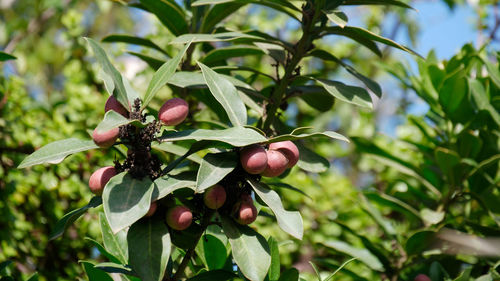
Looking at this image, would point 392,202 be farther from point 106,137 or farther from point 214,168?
point 106,137

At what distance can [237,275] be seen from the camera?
1008mm

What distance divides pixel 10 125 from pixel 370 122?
2114mm

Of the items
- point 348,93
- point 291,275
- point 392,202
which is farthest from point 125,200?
point 392,202

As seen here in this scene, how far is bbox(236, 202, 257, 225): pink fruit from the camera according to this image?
36.4 inches

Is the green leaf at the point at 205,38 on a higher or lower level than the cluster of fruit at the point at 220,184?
higher

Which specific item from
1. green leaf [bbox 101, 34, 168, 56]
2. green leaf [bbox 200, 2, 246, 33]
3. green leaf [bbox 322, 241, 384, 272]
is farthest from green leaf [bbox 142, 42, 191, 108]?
green leaf [bbox 322, 241, 384, 272]

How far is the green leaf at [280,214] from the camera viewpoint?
2.82 feet

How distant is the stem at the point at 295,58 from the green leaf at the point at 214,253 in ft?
0.86

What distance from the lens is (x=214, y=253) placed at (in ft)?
3.77

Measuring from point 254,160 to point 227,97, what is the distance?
164 mm

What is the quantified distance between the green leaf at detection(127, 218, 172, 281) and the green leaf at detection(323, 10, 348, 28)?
0.50 m

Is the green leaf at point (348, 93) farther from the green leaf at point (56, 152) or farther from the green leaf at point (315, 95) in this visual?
the green leaf at point (56, 152)

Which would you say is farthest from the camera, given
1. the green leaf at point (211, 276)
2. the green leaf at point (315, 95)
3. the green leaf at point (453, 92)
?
the green leaf at point (453, 92)

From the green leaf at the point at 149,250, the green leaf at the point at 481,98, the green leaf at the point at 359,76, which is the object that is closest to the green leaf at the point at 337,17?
the green leaf at the point at 359,76
